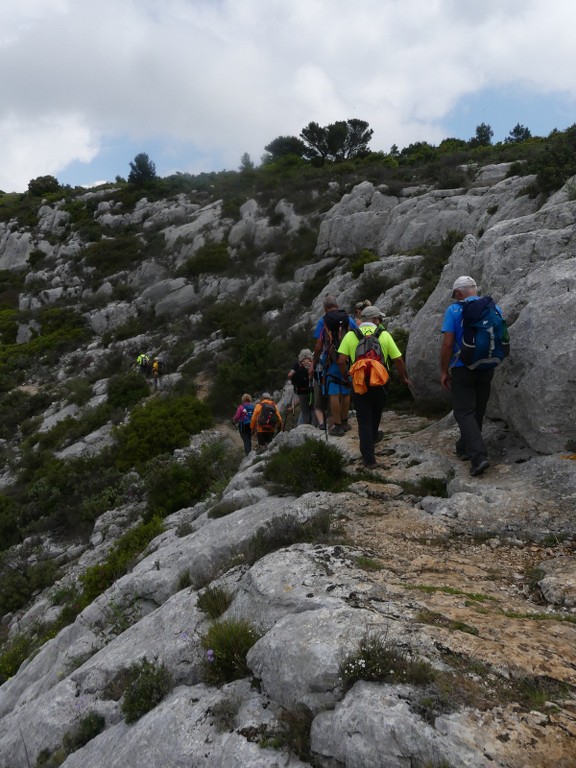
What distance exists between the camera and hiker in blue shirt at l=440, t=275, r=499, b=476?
5.34 meters

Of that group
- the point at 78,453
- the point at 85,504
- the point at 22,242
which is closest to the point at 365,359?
the point at 85,504

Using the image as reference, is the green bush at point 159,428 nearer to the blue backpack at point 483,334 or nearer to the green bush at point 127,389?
the green bush at point 127,389

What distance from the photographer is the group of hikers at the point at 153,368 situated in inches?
775

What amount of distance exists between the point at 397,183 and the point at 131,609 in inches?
976

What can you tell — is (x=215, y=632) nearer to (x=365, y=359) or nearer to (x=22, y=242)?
(x=365, y=359)

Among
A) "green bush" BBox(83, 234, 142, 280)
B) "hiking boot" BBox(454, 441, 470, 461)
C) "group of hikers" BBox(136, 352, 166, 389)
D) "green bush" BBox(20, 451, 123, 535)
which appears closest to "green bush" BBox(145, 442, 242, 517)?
"green bush" BBox(20, 451, 123, 535)

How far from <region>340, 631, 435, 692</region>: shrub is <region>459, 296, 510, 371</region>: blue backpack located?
3254 millimetres

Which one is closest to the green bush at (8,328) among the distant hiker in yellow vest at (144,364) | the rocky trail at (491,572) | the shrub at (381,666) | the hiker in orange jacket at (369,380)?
the distant hiker in yellow vest at (144,364)

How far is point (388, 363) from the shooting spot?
6590mm

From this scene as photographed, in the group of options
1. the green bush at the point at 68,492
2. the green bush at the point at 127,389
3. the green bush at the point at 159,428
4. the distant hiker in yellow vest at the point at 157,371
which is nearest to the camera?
the green bush at the point at 68,492

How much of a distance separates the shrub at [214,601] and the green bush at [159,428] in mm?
10235

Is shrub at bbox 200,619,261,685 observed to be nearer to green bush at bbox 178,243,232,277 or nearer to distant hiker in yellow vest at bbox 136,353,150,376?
distant hiker in yellow vest at bbox 136,353,150,376

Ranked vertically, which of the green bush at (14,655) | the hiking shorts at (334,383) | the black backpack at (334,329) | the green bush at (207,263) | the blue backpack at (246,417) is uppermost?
the green bush at (207,263)

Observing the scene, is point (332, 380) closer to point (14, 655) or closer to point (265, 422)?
point (265, 422)
